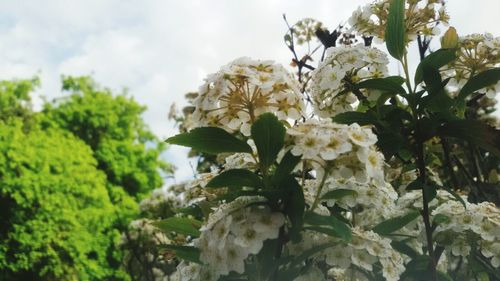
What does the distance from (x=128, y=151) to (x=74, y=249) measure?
6.48 metres

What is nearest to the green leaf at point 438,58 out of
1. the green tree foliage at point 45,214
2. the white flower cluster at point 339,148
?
the white flower cluster at point 339,148

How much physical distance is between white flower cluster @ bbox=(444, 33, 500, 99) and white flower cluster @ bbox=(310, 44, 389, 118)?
31 centimetres

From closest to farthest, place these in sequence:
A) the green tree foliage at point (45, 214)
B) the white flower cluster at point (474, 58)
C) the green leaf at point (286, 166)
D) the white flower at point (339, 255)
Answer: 1. the green leaf at point (286, 166)
2. the white flower at point (339, 255)
3. the white flower cluster at point (474, 58)
4. the green tree foliage at point (45, 214)

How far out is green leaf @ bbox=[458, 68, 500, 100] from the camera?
7.43 feet

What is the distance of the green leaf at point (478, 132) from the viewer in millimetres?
2152

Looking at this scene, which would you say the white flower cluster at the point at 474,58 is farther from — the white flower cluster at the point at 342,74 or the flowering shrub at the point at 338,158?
the white flower cluster at the point at 342,74

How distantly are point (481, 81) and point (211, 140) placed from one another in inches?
43.2

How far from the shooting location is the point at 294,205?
180cm

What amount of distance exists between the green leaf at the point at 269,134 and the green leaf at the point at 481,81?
92cm

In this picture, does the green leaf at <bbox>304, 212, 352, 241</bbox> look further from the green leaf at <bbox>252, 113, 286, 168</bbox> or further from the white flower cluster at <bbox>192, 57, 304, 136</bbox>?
the white flower cluster at <bbox>192, 57, 304, 136</bbox>

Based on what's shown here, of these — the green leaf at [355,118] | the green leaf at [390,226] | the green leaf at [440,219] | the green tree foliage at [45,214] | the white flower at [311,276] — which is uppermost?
the green tree foliage at [45,214]

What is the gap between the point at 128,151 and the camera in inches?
907

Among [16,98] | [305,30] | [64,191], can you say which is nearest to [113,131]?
[16,98]

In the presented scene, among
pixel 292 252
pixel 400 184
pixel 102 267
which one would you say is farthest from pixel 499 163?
pixel 102 267
